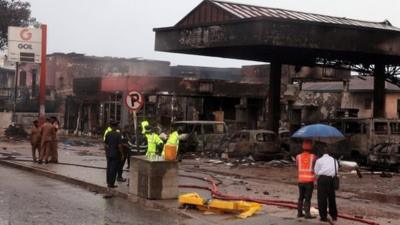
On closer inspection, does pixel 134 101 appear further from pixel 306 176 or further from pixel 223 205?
pixel 306 176

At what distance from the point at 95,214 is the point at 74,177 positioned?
6254 mm

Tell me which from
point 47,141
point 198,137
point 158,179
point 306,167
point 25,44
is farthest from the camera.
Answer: point 198,137

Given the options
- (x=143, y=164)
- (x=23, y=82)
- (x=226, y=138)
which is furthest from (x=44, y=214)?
(x=23, y=82)

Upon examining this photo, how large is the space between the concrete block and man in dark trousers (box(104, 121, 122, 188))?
198 cm

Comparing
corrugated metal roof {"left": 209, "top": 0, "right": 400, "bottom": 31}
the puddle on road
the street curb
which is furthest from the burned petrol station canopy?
the puddle on road

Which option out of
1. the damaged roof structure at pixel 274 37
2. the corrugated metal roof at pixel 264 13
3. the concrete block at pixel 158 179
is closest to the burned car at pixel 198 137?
the damaged roof structure at pixel 274 37

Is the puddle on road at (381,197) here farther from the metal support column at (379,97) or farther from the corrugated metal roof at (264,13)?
the metal support column at (379,97)

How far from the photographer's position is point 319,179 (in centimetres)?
1085

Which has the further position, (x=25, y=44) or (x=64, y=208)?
(x=25, y=44)

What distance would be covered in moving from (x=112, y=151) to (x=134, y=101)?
5.08 feet

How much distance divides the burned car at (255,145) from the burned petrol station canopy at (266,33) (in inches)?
154

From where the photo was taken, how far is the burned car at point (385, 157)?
2311 centimetres

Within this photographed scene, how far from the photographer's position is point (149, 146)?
18234mm

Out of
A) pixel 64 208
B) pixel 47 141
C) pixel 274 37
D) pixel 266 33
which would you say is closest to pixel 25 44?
pixel 47 141
